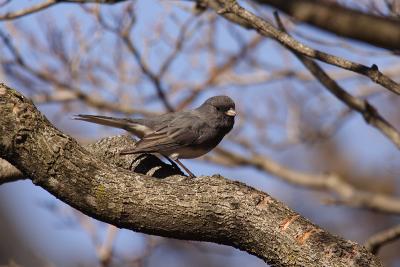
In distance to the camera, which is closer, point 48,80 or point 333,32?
point 333,32

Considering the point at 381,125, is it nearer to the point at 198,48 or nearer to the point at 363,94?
the point at 363,94

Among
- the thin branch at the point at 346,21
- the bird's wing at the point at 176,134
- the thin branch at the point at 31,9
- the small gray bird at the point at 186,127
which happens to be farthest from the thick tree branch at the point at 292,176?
the thin branch at the point at 346,21

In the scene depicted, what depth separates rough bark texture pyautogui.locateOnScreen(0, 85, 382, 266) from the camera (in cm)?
283

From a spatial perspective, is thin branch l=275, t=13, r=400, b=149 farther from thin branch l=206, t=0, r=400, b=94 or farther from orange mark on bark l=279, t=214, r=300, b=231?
orange mark on bark l=279, t=214, r=300, b=231

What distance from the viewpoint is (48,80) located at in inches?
264

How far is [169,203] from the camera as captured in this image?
302cm

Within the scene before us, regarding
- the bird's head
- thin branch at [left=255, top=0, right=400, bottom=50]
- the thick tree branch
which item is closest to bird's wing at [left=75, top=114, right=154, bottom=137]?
the bird's head

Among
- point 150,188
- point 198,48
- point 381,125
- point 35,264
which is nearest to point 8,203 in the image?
point 35,264

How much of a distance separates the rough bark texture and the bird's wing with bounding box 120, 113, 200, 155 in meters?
1.44

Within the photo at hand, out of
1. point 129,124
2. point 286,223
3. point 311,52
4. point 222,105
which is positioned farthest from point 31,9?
point 286,223

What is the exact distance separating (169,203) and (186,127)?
200 centimetres

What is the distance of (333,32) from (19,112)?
4.61 feet

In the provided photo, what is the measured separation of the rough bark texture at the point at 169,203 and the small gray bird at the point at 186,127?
1530mm

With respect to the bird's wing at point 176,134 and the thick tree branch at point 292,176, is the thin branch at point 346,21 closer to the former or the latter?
the bird's wing at point 176,134
